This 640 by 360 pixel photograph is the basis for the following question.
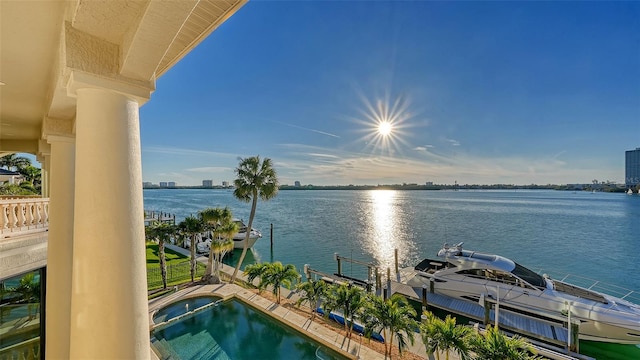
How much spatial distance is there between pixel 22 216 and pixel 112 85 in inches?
160

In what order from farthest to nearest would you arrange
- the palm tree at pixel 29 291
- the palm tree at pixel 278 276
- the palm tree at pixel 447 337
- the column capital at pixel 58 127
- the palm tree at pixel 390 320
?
the palm tree at pixel 278 276, the palm tree at pixel 390 320, the palm tree at pixel 447 337, the palm tree at pixel 29 291, the column capital at pixel 58 127

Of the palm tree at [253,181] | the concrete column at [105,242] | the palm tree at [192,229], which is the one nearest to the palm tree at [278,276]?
the palm tree at [253,181]

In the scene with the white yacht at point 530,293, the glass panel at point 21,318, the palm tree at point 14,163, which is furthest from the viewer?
the palm tree at point 14,163

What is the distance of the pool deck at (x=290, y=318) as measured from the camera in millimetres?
7207

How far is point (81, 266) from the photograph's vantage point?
1.67 meters

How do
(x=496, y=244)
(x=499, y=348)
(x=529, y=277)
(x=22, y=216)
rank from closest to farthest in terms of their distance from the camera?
(x=22, y=216) < (x=499, y=348) < (x=529, y=277) < (x=496, y=244)

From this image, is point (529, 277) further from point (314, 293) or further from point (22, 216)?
point (22, 216)

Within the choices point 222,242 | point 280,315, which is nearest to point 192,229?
point 222,242

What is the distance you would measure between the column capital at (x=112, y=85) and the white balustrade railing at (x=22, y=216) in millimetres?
3419

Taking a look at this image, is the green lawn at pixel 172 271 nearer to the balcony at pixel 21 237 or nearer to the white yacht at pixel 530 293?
the balcony at pixel 21 237

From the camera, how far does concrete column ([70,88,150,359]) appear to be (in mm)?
1661

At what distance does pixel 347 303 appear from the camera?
314 inches

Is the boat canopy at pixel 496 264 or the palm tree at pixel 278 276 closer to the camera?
the boat canopy at pixel 496 264

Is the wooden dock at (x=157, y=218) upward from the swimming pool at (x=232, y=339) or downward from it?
upward
